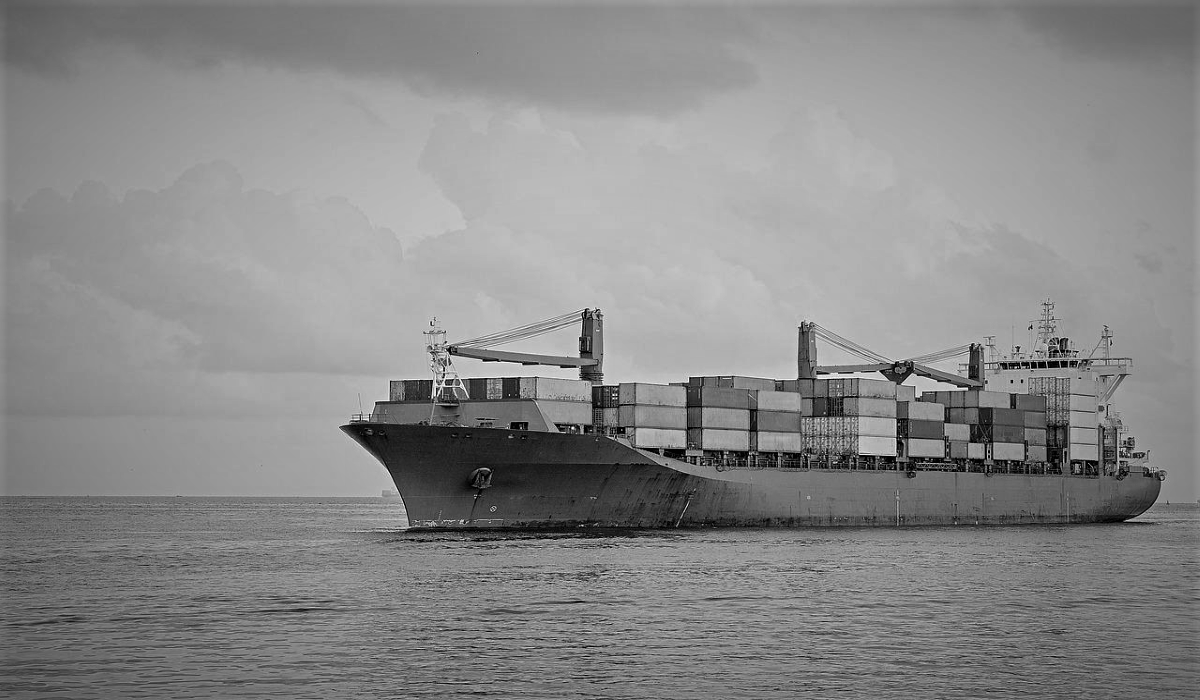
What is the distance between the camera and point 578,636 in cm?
2912

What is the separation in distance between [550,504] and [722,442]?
10.1m

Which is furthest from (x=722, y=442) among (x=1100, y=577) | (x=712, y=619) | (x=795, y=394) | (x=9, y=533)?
(x=9, y=533)

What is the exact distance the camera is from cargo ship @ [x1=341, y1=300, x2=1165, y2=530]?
174 ft

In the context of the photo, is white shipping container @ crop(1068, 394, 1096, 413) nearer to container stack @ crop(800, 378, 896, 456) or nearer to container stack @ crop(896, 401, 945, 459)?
container stack @ crop(896, 401, 945, 459)

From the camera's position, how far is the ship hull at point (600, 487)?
2046 inches

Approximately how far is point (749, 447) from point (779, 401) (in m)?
3.20

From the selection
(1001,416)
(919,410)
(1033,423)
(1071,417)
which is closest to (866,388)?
(919,410)

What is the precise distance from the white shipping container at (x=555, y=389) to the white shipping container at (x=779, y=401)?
999 centimetres

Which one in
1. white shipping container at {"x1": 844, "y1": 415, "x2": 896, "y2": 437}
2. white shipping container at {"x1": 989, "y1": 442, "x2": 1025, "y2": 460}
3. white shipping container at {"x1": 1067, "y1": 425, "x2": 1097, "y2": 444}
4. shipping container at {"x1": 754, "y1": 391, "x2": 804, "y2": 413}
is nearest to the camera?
shipping container at {"x1": 754, "y1": 391, "x2": 804, "y2": 413}

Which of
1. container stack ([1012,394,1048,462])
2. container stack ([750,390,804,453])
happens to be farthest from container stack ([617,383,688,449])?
container stack ([1012,394,1048,462])

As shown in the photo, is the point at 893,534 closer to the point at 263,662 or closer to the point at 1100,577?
the point at 1100,577

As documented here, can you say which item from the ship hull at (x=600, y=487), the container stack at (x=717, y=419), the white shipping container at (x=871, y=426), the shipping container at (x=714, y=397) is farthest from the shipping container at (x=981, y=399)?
the shipping container at (x=714, y=397)

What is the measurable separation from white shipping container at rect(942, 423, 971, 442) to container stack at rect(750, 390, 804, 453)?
12.5 m

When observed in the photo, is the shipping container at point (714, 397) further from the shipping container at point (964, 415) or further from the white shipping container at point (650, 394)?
the shipping container at point (964, 415)
